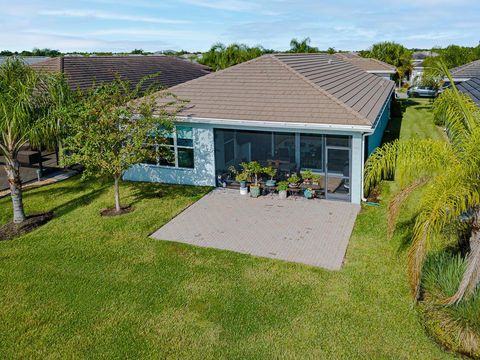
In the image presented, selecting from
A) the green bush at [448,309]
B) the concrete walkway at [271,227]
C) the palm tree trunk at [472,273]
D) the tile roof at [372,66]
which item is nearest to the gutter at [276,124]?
the concrete walkway at [271,227]

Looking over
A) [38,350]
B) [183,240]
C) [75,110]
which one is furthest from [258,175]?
[38,350]

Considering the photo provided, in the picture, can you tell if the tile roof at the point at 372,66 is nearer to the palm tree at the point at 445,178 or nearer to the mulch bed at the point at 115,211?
the mulch bed at the point at 115,211

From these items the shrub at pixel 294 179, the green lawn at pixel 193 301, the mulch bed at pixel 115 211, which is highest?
the shrub at pixel 294 179

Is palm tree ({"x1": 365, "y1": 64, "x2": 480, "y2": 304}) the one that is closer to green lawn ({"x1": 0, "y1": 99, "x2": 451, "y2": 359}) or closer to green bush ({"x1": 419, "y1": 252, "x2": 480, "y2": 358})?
green bush ({"x1": 419, "y1": 252, "x2": 480, "y2": 358})

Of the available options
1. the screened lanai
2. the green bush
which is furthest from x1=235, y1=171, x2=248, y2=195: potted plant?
the green bush

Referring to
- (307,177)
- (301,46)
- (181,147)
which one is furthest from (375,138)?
(301,46)

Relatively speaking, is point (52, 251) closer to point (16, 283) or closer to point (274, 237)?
point (16, 283)
